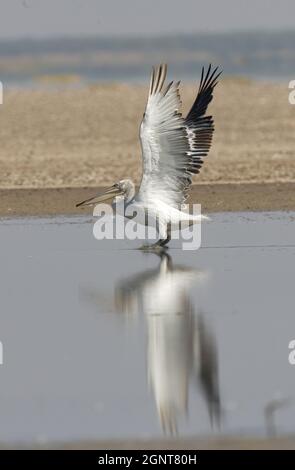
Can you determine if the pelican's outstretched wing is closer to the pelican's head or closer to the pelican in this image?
the pelican

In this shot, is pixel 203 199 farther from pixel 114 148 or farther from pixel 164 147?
pixel 114 148

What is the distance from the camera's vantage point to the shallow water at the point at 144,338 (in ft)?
22.0

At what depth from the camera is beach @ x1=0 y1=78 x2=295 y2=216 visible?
608 inches

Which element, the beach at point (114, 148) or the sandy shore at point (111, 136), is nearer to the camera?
the beach at point (114, 148)

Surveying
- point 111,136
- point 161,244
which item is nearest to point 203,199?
point 161,244

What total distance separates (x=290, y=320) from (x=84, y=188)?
7.75 meters

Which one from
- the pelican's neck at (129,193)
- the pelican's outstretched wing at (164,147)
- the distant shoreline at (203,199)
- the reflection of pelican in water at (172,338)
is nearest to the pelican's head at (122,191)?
the pelican's neck at (129,193)

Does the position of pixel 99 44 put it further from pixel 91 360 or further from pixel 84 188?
pixel 91 360

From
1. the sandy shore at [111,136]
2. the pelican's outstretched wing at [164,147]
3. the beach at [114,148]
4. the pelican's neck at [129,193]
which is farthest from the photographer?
the sandy shore at [111,136]

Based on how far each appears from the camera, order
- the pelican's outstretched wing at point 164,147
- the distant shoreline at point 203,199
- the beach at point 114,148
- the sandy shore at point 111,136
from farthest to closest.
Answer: the sandy shore at point 111,136, the beach at point 114,148, the distant shoreline at point 203,199, the pelican's outstretched wing at point 164,147

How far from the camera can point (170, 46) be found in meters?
61.4

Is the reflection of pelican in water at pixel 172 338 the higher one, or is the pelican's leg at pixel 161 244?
the pelican's leg at pixel 161 244

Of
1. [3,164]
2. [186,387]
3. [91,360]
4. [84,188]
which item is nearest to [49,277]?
[91,360]

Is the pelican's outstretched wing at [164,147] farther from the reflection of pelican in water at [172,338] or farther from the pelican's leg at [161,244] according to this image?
the reflection of pelican in water at [172,338]
